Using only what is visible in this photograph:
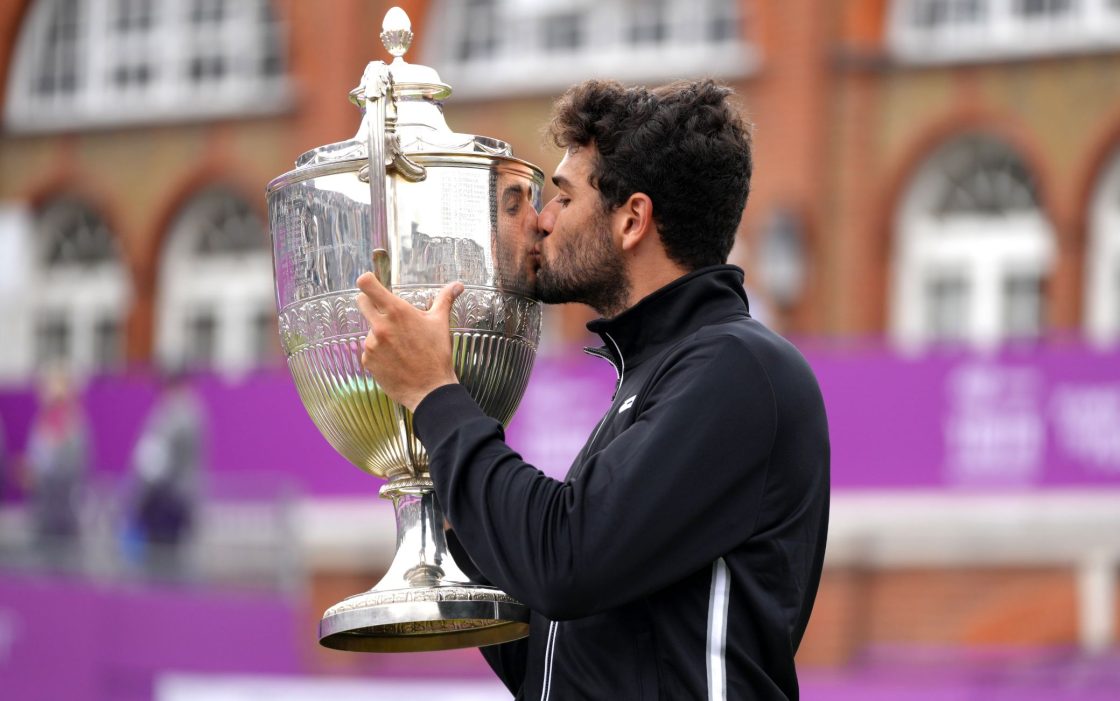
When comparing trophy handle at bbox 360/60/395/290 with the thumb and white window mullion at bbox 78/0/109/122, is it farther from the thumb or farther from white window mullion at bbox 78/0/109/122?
white window mullion at bbox 78/0/109/122

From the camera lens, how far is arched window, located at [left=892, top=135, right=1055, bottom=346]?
1628 cm

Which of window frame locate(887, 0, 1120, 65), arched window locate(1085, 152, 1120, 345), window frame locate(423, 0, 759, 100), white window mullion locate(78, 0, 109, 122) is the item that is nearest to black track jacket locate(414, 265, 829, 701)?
arched window locate(1085, 152, 1120, 345)

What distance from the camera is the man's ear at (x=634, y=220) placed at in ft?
9.53

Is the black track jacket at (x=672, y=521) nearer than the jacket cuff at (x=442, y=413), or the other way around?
the black track jacket at (x=672, y=521)

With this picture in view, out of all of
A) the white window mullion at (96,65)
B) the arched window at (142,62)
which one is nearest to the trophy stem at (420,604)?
the arched window at (142,62)

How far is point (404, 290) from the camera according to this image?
9.78 feet

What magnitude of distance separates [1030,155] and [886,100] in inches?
50.8

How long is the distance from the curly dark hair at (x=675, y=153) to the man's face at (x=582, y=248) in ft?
0.08

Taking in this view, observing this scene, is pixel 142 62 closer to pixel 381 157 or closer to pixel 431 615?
pixel 381 157

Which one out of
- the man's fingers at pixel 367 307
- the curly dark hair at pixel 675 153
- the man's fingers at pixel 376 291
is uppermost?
the curly dark hair at pixel 675 153

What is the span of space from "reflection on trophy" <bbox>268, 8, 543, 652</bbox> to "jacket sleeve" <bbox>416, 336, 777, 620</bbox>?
28 cm

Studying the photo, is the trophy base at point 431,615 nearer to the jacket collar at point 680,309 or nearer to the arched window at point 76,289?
the jacket collar at point 680,309

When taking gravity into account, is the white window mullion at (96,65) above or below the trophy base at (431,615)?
above

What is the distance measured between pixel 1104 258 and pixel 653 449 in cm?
1413
